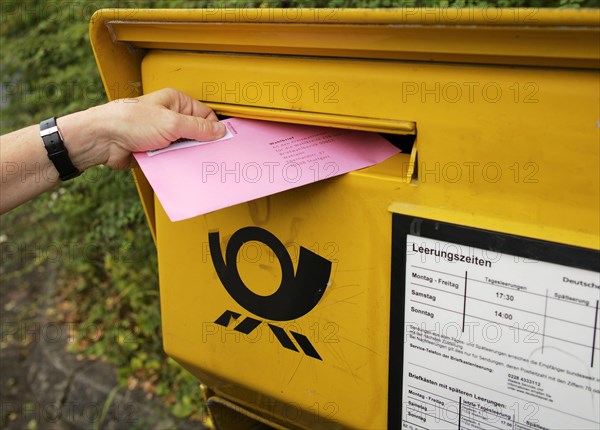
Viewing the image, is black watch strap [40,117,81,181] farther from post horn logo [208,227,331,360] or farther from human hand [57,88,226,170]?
post horn logo [208,227,331,360]

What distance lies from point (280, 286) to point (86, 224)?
2.62 meters

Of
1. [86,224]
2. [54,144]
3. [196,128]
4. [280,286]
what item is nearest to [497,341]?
[280,286]

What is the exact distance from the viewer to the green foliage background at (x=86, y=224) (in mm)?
3127

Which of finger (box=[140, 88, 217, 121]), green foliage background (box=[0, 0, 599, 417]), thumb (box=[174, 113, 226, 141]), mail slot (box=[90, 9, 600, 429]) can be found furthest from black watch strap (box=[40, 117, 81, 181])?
green foliage background (box=[0, 0, 599, 417])

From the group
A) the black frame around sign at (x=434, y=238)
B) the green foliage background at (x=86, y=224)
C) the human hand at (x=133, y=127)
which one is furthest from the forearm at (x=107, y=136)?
the green foliage background at (x=86, y=224)

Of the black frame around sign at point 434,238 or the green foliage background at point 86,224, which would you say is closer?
the black frame around sign at point 434,238

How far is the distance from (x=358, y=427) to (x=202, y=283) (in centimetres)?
53

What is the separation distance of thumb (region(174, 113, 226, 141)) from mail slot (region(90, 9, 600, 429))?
0.08 meters

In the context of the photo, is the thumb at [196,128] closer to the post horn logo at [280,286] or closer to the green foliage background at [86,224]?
the post horn logo at [280,286]

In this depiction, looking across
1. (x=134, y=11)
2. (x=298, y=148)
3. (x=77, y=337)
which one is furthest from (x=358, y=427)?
(x=77, y=337)

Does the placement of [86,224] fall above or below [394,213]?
below

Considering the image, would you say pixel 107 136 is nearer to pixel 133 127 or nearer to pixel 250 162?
pixel 133 127

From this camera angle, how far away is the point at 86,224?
11.9 feet

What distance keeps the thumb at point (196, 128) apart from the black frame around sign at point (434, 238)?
47 cm
